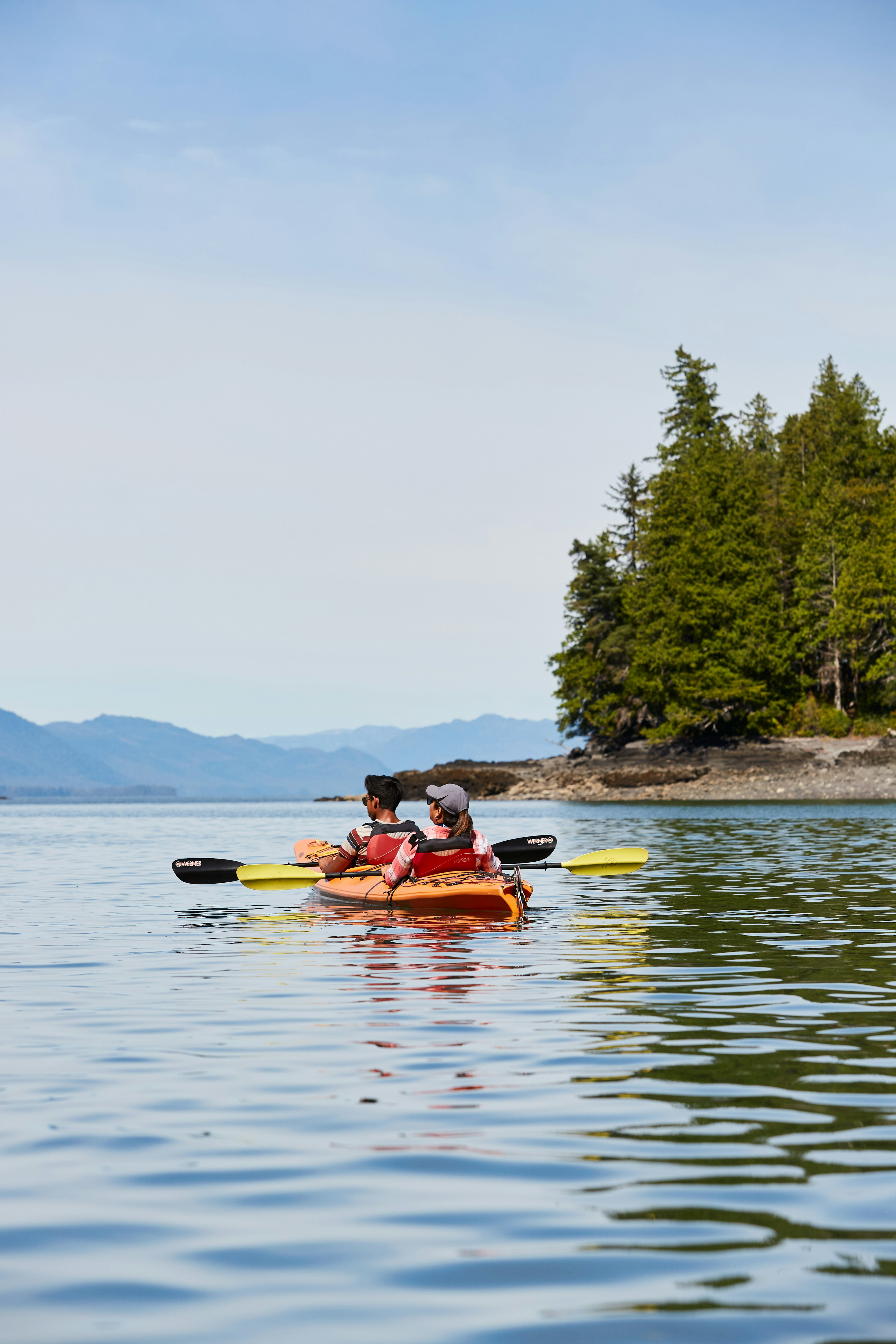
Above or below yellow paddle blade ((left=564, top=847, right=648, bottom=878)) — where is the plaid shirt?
above

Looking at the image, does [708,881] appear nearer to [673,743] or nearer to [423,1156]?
[423,1156]

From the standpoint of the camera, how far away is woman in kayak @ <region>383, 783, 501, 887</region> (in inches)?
607

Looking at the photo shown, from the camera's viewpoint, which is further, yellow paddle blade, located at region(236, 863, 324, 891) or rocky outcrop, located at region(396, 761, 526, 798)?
rocky outcrop, located at region(396, 761, 526, 798)

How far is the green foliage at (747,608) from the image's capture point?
74.3m

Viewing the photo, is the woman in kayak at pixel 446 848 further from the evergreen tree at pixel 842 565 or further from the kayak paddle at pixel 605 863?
the evergreen tree at pixel 842 565

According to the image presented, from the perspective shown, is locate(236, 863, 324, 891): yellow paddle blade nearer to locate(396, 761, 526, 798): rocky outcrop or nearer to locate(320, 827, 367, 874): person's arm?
locate(320, 827, 367, 874): person's arm

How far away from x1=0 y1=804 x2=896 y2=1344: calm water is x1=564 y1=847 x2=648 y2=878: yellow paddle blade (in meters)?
4.36

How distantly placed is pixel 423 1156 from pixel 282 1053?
2638 millimetres

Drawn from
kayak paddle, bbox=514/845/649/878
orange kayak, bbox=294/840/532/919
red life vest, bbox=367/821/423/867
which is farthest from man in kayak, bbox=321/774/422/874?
kayak paddle, bbox=514/845/649/878

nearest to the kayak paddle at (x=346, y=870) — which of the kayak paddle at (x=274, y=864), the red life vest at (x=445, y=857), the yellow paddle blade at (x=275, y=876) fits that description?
the yellow paddle blade at (x=275, y=876)

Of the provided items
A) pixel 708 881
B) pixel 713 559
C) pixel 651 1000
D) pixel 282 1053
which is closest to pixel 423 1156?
pixel 282 1053

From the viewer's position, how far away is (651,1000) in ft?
32.4

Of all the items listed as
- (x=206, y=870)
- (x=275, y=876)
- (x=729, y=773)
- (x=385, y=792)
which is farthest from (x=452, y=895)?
(x=729, y=773)

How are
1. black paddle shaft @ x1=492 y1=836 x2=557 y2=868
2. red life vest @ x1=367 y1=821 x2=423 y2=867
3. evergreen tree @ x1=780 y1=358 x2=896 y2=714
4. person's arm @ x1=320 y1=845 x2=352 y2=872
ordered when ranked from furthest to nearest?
1. evergreen tree @ x1=780 y1=358 x2=896 y2=714
2. black paddle shaft @ x1=492 y1=836 x2=557 y2=868
3. person's arm @ x1=320 y1=845 x2=352 y2=872
4. red life vest @ x1=367 y1=821 x2=423 y2=867
